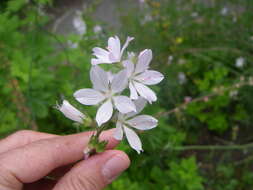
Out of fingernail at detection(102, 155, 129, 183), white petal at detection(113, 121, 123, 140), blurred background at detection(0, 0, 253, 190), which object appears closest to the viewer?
white petal at detection(113, 121, 123, 140)

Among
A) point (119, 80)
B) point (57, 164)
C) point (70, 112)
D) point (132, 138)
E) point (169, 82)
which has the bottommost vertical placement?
point (169, 82)

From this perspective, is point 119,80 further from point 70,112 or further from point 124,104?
point 70,112

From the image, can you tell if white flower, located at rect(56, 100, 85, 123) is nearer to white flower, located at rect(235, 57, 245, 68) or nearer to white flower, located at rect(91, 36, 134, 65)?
white flower, located at rect(91, 36, 134, 65)

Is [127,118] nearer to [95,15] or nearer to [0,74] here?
[0,74]

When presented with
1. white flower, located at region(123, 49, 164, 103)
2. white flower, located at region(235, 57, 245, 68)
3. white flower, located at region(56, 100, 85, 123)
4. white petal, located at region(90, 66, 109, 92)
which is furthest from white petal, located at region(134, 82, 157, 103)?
white flower, located at region(235, 57, 245, 68)

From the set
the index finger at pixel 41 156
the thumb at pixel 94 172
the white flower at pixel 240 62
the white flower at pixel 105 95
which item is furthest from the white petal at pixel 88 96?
the white flower at pixel 240 62

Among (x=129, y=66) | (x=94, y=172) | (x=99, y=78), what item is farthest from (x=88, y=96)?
(x=94, y=172)
